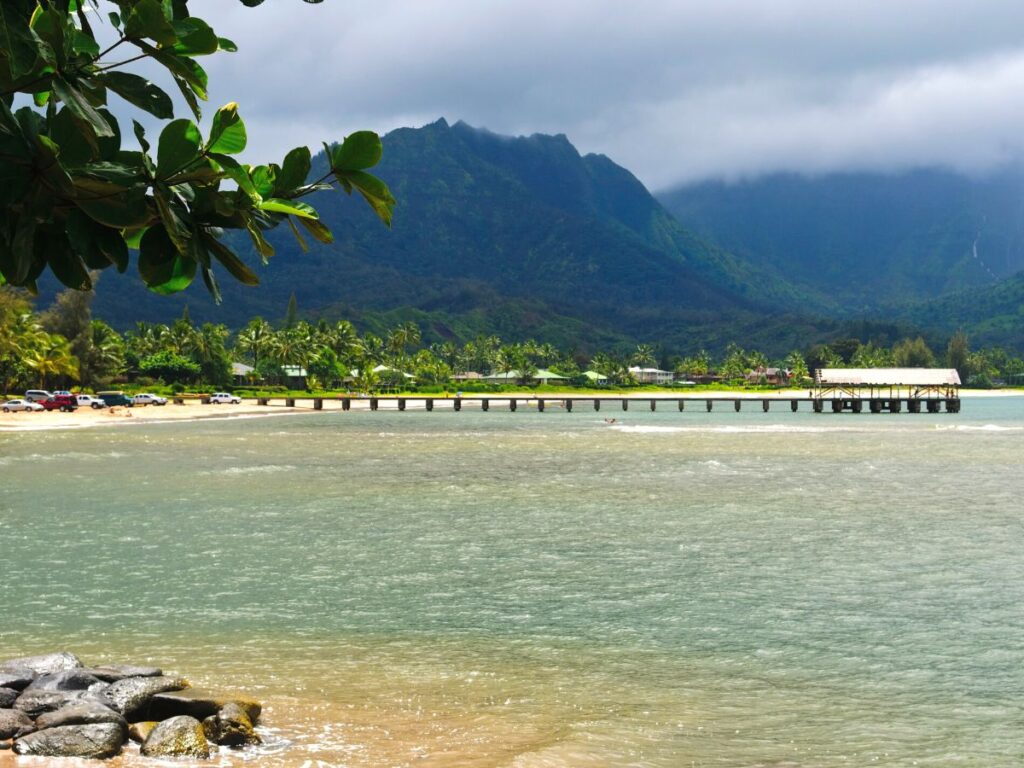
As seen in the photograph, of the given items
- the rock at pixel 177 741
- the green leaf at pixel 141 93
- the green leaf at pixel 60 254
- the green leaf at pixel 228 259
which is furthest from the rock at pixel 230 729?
the green leaf at pixel 141 93

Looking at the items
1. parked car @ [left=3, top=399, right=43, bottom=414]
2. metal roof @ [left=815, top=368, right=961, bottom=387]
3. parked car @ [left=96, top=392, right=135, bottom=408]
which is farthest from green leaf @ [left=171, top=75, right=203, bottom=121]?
metal roof @ [left=815, top=368, right=961, bottom=387]

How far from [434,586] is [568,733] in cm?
952

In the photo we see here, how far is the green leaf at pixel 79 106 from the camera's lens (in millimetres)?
2645

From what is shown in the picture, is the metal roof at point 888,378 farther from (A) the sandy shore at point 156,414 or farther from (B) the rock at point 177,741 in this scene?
(B) the rock at point 177,741

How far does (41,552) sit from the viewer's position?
966 inches

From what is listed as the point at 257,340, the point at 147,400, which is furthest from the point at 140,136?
the point at 257,340

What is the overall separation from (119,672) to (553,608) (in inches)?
333

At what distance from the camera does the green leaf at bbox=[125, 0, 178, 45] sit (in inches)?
104

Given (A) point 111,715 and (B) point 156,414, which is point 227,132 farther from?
(B) point 156,414

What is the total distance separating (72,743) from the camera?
10.2 m

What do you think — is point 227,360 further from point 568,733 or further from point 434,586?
point 568,733

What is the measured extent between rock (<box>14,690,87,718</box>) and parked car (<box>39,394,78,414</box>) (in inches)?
3556

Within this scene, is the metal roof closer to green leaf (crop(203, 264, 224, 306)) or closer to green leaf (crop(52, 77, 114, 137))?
green leaf (crop(203, 264, 224, 306))

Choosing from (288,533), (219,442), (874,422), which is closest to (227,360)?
Answer: (219,442)
